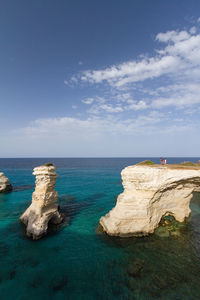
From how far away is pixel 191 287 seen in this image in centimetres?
1032

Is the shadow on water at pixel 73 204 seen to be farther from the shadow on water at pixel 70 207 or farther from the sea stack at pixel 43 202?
the sea stack at pixel 43 202

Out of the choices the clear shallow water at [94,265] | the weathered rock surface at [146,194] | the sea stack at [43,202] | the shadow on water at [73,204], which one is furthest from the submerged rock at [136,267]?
the shadow on water at [73,204]

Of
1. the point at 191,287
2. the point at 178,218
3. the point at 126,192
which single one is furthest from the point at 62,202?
the point at 191,287

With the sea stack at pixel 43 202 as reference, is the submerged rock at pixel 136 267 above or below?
below

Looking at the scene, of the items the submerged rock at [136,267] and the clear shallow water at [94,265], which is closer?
the clear shallow water at [94,265]

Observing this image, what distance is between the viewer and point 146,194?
16172 mm

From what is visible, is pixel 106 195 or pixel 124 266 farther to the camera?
pixel 106 195

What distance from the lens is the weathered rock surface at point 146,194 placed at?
1577cm

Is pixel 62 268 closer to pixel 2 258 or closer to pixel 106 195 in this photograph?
pixel 2 258

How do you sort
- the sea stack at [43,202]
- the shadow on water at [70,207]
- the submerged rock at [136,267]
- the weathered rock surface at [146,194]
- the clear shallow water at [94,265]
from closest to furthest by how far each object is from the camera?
the clear shallow water at [94,265] → the submerged rock at [136,267] → the weathered rock surface at [146,194] → the sea stack at [43,202] → the shadow on water at [70,207]

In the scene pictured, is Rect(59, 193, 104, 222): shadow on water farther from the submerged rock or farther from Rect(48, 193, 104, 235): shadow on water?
the submerged rock

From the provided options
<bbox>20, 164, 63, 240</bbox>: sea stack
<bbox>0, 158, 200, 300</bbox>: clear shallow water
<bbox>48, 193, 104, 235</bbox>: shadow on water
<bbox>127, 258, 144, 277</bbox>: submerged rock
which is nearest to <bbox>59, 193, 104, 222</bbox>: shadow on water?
<bbox>48, 193, 104, 235</bbox>: shadow on water

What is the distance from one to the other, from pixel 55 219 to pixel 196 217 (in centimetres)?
2111

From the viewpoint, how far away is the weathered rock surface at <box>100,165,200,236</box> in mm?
15766
